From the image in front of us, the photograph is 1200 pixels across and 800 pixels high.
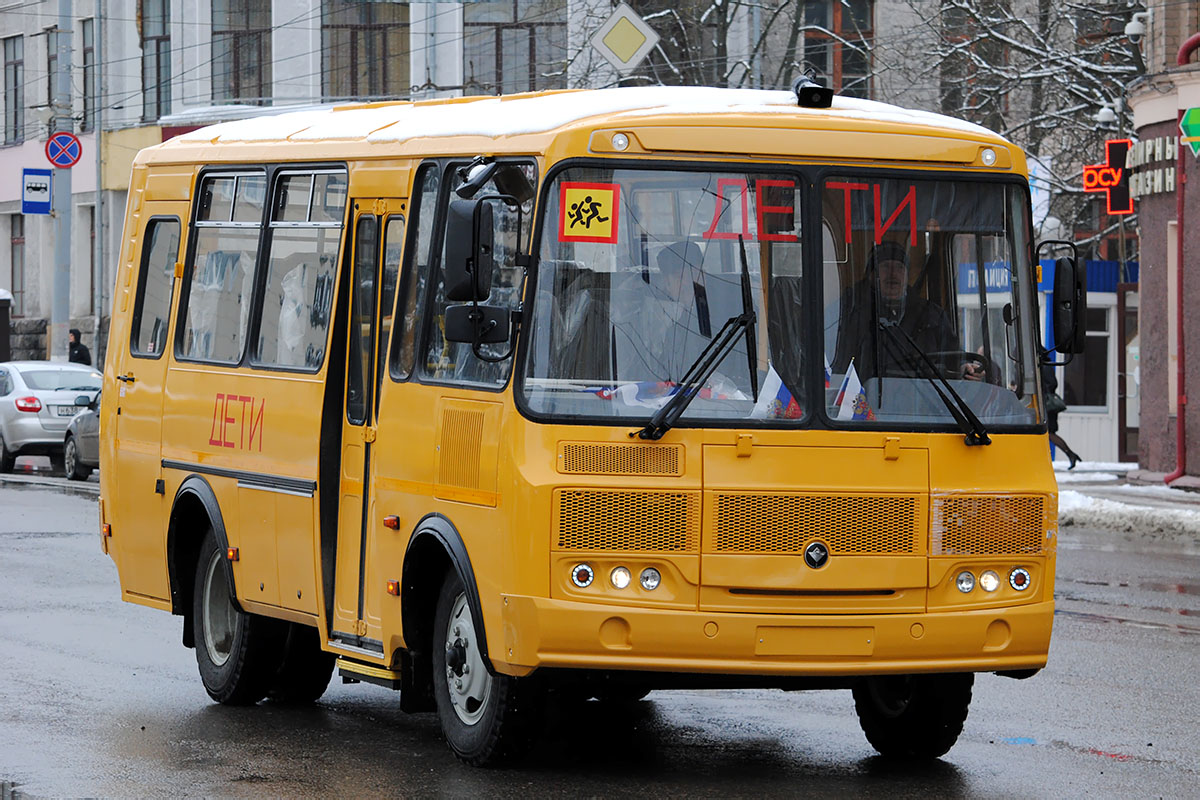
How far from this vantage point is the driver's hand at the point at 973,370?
8.35m

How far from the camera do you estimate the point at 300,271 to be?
32.9 ft

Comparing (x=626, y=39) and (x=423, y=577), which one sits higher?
(x=626, y=39)

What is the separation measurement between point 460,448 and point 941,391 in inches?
71.7

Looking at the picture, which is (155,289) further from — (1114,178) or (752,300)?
(1114,178)

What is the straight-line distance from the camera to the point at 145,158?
11.8 m

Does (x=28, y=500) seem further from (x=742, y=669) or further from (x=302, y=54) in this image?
(x=302, y=54)

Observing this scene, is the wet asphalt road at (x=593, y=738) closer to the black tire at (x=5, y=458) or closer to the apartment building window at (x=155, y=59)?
the black tire at (x=5, y=458)

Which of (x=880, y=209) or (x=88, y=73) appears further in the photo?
(x=88, y=73)

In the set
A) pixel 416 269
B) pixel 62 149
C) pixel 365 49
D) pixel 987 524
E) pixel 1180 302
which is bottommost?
pixel 987 524

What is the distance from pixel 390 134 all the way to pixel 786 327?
220 centimetres

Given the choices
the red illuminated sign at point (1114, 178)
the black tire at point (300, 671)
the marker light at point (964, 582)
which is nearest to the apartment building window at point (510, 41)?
the red illuminated sign at point (1114, 178)

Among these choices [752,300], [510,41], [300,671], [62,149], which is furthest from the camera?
[510,41]

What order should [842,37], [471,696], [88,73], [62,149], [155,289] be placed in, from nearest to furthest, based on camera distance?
[471,696] < [155,289] < [62,149] < [842,37] < [88,73]

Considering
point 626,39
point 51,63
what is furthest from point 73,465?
point 51,63
